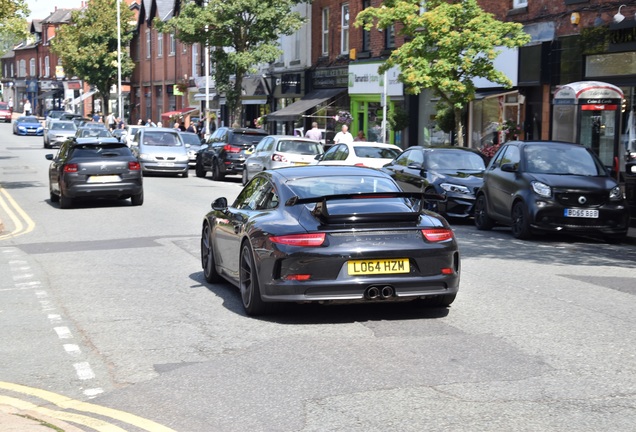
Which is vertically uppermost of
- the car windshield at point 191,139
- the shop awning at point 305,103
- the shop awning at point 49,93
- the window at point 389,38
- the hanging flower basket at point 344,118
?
the window at point 389,38

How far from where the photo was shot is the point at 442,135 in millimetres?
34719

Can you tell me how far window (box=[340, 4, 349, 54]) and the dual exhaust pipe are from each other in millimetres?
33819

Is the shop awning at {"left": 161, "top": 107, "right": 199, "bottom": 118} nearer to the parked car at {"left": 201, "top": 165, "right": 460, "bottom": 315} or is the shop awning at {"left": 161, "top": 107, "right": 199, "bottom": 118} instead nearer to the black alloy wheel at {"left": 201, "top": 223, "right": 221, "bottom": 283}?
the black alloy wheel at {"left": 201, "top": 223, "right": 221, "bottom": 283}

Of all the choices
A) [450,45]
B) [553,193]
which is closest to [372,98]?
[450,45]

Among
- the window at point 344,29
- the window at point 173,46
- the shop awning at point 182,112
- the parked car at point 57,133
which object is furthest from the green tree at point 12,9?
the window at point 173,46

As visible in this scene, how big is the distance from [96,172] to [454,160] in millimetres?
7738

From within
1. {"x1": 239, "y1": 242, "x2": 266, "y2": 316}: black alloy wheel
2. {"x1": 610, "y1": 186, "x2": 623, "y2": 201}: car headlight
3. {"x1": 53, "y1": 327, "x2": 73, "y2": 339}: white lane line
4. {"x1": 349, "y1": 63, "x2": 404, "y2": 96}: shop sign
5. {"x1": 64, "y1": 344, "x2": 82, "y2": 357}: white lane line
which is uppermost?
{"x1": 349, "y1": 63, "x2": 404, "y2": 96}: shop sign

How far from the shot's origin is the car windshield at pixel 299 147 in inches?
1086

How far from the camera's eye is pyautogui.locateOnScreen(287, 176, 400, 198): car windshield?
30.3ft

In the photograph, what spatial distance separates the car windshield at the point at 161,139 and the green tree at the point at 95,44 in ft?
127

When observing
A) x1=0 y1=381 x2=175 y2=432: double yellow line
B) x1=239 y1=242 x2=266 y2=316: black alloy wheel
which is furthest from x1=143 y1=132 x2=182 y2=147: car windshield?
x1=0 y1=381 x2=175 y2=432: double yellow line

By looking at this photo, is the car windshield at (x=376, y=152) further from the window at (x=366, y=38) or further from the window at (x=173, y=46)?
the window at (x=173, y=46)

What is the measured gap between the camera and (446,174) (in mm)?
19484

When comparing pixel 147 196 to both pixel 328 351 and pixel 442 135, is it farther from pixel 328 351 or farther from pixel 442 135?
pixel 328 351
